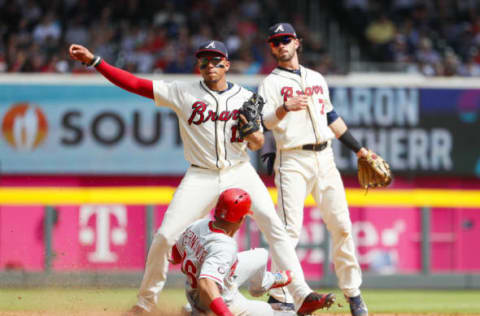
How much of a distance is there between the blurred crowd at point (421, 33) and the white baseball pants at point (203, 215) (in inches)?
329

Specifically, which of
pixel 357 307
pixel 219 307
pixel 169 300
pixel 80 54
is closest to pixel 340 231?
pixel 357 307

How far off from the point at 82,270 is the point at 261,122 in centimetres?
404

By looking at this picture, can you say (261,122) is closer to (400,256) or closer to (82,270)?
(82,270)

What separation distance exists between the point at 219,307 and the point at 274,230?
1.34m

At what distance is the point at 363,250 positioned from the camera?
512 inches

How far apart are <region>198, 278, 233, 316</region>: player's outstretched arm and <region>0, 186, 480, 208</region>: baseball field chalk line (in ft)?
23.6

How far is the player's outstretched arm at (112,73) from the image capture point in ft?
21.3

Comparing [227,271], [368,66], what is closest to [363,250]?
[368,66]

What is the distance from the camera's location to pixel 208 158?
6609mm

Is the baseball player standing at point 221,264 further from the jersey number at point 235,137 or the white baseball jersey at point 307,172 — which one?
the white baseball jersey at point 307,172

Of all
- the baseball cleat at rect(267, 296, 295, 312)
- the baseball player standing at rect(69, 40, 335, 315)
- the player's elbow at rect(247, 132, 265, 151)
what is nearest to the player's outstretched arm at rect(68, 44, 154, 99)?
the baseball player standing at rect(69, 40, 335, 315)

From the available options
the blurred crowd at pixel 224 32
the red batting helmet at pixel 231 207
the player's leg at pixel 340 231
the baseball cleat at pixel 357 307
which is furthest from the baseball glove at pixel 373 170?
the blurred crowd at pixel 224 32

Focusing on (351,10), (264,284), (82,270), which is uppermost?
(351,10)

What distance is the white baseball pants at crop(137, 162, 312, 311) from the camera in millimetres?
6477
